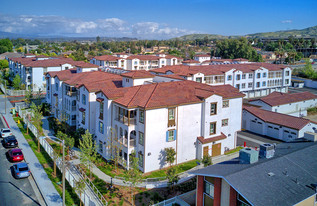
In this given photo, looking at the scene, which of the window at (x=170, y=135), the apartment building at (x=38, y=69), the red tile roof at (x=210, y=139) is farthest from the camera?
the apartment building at (x=38, y=69)

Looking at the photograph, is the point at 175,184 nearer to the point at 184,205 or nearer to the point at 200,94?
the point at 184,205

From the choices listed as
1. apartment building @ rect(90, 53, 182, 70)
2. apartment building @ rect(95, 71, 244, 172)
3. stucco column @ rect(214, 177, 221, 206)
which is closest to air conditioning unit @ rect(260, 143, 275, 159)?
stucco column @ rect(214, 177, 221, 206)

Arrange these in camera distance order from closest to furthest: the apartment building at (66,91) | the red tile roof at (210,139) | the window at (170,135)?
1. the window at (170,135)
2. the red tile roof at (210,139)
3. the apartment building at (66,91)

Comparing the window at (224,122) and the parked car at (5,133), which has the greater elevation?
the window at (224,122)

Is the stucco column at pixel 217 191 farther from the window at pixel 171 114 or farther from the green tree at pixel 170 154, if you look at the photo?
the window at pixel 171 114

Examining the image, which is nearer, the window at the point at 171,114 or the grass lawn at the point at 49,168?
the grass lawn at the point at 49,168

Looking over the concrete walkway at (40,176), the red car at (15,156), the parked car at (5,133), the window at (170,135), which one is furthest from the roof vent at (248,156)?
the parked car at (5,133)

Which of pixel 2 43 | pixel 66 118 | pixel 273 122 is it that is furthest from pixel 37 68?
pixel 2 43
